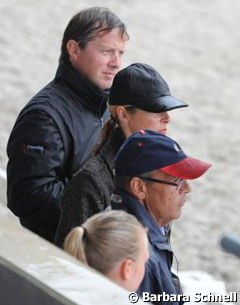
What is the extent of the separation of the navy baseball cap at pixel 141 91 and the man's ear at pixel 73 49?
0.78ft

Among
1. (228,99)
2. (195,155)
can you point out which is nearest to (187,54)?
(228,99)

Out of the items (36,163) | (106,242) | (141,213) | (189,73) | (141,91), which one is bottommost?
(189,73)

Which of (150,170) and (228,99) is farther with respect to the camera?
(228,99)

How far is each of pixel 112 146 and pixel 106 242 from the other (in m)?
0.80

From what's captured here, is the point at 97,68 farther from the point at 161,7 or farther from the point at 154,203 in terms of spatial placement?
the point at 161,7

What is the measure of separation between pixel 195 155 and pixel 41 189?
3687mm

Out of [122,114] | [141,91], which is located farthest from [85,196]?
[141,91]

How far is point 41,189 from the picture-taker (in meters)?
3.82

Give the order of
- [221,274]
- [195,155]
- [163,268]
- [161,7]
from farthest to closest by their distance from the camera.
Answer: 1. [161,7]
2. [195,155]
3. [221,274]
4. [163,268]

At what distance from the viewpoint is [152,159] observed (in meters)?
3.31

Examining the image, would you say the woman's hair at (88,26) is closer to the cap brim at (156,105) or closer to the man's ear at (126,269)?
the cap brim at (156,105)

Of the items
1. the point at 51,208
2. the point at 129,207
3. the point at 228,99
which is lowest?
the point at 228,99

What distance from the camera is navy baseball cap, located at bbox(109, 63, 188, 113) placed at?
12.0 ft

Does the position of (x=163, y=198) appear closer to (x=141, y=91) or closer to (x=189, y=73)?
(x=141, y=91)
